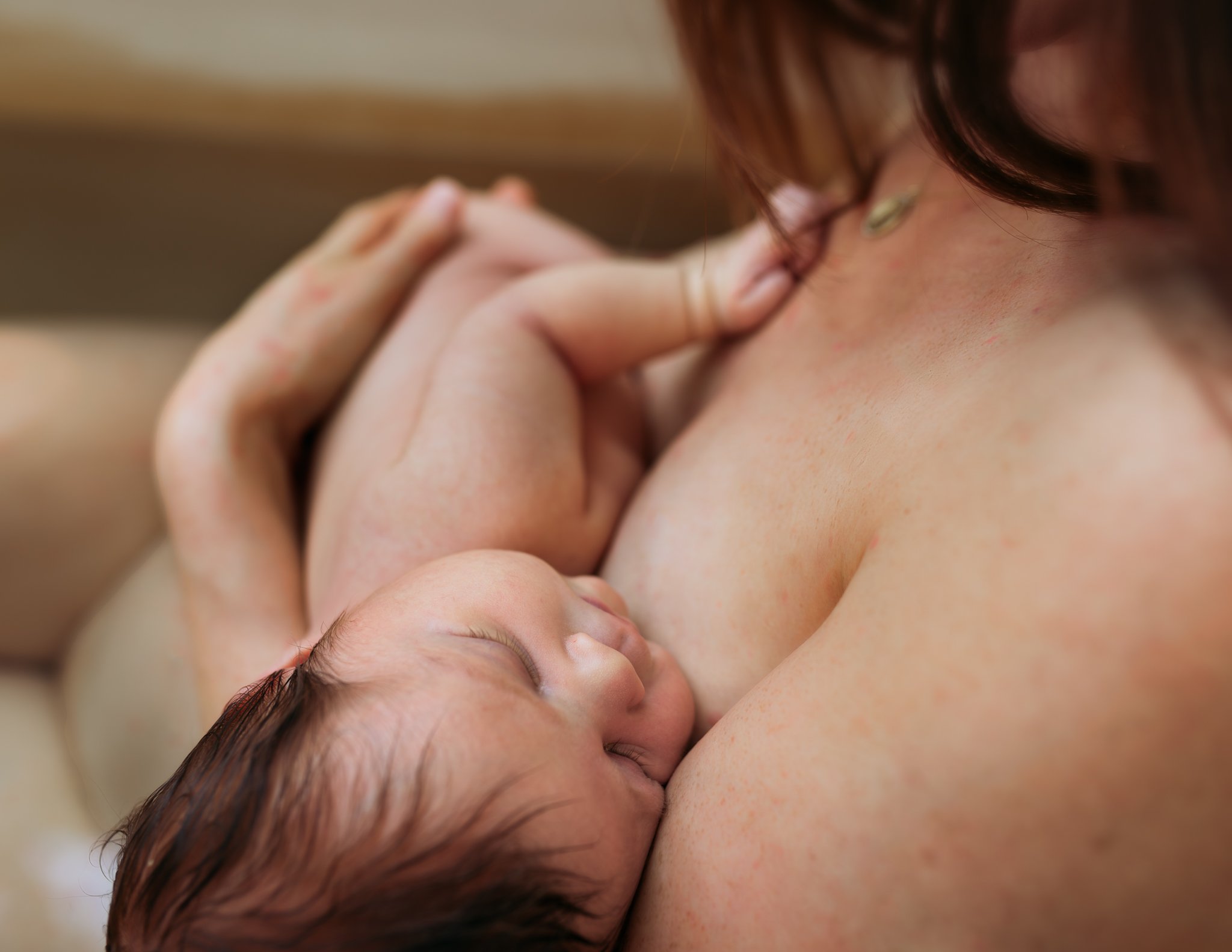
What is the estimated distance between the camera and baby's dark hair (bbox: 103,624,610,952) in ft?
1.61

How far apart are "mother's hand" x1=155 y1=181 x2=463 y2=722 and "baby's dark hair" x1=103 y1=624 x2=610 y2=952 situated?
180 millimetres

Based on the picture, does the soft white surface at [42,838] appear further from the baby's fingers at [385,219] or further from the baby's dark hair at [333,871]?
the baby's fingers at [385,219]

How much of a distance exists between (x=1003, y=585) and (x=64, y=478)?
0.82m

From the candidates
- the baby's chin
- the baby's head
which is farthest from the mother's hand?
the baby's chin

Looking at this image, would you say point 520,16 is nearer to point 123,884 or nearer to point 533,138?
point 533,138

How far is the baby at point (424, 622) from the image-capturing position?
0.50 m

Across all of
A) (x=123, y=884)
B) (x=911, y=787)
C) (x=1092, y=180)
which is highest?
(x=1092, y=180)

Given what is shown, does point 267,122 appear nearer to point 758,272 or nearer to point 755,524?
point 758,272

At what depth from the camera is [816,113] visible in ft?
3.58

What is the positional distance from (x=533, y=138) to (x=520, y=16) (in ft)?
0.47

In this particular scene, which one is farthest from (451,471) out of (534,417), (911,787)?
(911,787)

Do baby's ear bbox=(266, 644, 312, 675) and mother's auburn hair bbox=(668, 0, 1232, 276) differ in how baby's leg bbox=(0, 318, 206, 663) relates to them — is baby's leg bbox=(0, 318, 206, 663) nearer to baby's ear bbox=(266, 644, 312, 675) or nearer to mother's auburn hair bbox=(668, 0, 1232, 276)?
baby's ear bbox=(266, 644, 312, 675)

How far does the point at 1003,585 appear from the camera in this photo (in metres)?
0.43

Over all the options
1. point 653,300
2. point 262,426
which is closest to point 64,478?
point 262,426
